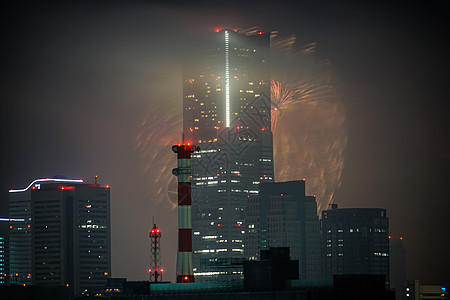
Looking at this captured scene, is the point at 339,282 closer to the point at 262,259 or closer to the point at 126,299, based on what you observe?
the point at 262,259

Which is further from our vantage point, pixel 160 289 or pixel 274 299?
pixel 160 289

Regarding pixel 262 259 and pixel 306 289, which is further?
pixel 262 259

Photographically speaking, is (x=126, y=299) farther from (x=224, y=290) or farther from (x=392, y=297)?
(x=392, y=297)

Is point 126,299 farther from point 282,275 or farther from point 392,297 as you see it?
point 392,297

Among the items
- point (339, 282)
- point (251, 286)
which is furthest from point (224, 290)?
point (339, 282)

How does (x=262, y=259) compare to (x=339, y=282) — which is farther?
(x=262, y=259)

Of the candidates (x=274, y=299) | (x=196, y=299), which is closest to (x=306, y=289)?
(x=274, y=299)
